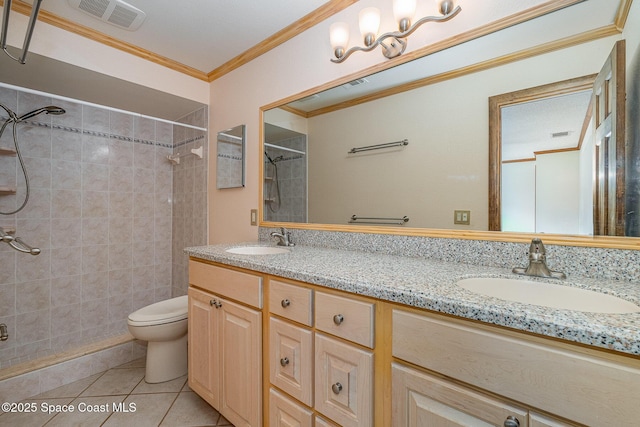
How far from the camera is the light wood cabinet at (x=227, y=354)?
120cm

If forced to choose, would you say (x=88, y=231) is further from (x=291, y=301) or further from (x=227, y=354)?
(x=291, y=301)

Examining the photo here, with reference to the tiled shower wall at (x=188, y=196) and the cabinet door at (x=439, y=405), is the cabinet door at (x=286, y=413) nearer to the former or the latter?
the cabinet door at (x=439, y=405)

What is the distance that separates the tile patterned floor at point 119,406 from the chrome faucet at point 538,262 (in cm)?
162

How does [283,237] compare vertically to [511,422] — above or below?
above

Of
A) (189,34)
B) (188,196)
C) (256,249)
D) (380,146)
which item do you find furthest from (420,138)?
(188,196)

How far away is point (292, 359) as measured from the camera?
41.6 inches

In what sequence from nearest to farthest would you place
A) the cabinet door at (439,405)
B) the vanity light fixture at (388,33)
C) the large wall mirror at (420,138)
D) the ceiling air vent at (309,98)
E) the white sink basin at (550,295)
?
the cabinet door at (439,405), the white sink basin at (550,295), the large wall mirror at (420,138), the vanity light fixture at (388,33), the ceiling air vent at (309,98)

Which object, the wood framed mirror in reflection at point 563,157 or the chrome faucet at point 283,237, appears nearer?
the wood framed mirror in reflection at point 563,157

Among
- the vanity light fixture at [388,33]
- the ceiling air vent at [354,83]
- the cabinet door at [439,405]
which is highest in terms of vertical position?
the vanity light fixture at [388,33]

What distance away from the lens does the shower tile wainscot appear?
2.02m

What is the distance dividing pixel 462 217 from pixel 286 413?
1.06 meters

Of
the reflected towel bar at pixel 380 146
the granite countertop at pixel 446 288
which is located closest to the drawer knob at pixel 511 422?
the granite countertop at pixel 446 288

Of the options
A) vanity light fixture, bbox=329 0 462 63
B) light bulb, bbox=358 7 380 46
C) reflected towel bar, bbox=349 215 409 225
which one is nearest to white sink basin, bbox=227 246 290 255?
reflected towel bar, bbox=349 215 409 225

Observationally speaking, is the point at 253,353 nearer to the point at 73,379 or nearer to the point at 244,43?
the point at 73,379
